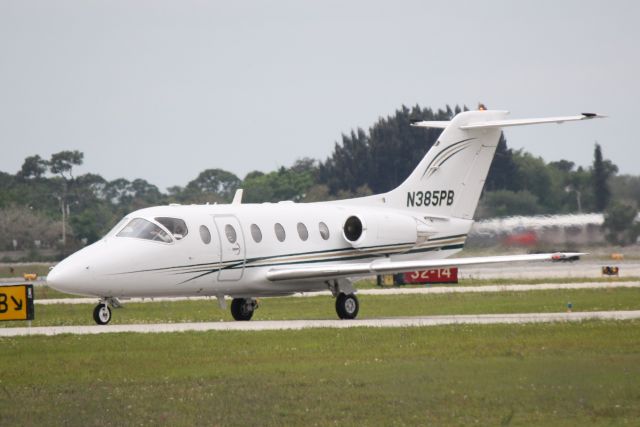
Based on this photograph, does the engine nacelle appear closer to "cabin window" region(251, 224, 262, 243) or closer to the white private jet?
the white private jet

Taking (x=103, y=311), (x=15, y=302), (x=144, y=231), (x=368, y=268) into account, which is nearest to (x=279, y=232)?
(x=368, y=268)

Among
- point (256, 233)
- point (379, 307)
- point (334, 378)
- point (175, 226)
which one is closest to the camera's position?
point (334, 378)

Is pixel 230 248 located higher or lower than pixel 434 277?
higher

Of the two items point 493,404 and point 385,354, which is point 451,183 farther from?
point 493,404

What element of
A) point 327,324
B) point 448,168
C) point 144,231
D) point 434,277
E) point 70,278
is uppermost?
point 448,168

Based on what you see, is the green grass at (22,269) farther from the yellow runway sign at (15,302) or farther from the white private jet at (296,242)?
the yellow runway sign at (15,302)

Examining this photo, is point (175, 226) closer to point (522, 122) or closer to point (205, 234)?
point (205, 234)

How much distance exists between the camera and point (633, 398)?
Answer: 1608cm

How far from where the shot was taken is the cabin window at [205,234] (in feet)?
99.1

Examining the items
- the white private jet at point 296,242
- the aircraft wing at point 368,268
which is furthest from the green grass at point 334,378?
the aircraft wing at point 368,268

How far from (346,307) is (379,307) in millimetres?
5972

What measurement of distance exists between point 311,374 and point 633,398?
5087mm

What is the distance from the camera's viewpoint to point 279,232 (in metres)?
32.1

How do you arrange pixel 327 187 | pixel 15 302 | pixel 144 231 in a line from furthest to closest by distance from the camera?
pixel 327 187
pixel 15 302
pixel 144 231
